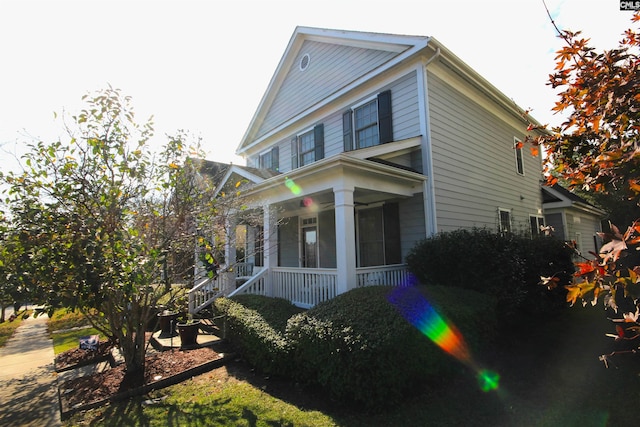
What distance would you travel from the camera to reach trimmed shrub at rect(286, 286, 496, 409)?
3.98 m

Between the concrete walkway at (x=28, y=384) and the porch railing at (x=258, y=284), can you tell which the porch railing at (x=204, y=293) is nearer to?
the porch railing at (x=258, y=284)

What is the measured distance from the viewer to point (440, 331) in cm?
476

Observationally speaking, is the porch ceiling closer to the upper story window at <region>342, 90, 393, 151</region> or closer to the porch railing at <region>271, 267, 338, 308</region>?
the upper story window at <region>342, 90, 393, 151</region>

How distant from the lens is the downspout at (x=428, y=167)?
8.24 meters

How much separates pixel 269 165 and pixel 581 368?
39.3ft

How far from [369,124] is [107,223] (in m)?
7.41

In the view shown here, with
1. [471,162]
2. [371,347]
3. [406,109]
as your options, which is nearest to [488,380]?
[371,347]

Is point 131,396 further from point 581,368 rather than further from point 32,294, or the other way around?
point 581,368

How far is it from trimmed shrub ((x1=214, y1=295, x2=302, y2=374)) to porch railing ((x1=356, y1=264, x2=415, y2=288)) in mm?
1566

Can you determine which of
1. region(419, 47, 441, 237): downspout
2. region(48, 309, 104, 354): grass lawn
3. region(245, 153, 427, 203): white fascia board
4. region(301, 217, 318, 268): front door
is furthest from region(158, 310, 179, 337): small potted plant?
region(419, 47, 441, 237): downspout

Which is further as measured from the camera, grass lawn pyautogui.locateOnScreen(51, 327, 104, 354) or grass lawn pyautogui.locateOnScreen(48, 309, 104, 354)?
grass lawn pyautogui.locateOnScreen(48, 309, 104, 354)

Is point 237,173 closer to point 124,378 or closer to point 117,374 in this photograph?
point 117,374

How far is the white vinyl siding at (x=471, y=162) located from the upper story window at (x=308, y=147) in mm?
4025

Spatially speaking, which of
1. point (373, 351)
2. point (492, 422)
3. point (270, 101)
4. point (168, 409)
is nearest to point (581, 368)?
point (492, 422)
